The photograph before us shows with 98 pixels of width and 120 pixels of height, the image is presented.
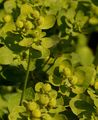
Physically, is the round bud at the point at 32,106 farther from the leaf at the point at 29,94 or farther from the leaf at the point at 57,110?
the leaf at the point at 29,94

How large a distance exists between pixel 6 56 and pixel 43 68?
9.0 inches

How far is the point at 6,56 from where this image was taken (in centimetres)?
159

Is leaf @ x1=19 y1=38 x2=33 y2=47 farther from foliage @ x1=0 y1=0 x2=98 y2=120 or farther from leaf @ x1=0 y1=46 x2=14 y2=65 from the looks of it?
leaf @ x1=0 y1=46 x2=14 y2=65

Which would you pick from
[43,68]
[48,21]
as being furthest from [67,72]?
[43,68]

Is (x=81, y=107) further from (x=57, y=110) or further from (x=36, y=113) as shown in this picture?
(x=36, y=113)

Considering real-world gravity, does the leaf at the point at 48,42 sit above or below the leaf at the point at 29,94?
above

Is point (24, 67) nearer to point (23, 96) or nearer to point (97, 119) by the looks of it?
point (23, 96)

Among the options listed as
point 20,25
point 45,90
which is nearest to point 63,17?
point 20,25

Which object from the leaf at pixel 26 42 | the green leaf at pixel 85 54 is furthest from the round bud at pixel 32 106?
the green leaf at pixel 85 54

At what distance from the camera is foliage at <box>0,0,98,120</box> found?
4.51 ft

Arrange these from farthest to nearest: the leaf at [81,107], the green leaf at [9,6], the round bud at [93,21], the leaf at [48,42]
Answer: the round bud at [93,21] < the green leaf at [9,6] < the leaf at [48,42] < the leaf at [81,107]

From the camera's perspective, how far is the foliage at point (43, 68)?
137cm

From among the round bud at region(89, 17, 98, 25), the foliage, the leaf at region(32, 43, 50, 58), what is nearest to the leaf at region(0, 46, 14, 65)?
the foliage

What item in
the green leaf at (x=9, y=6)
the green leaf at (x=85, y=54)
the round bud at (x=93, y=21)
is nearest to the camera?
the green leaf at (x=9, y=6)
